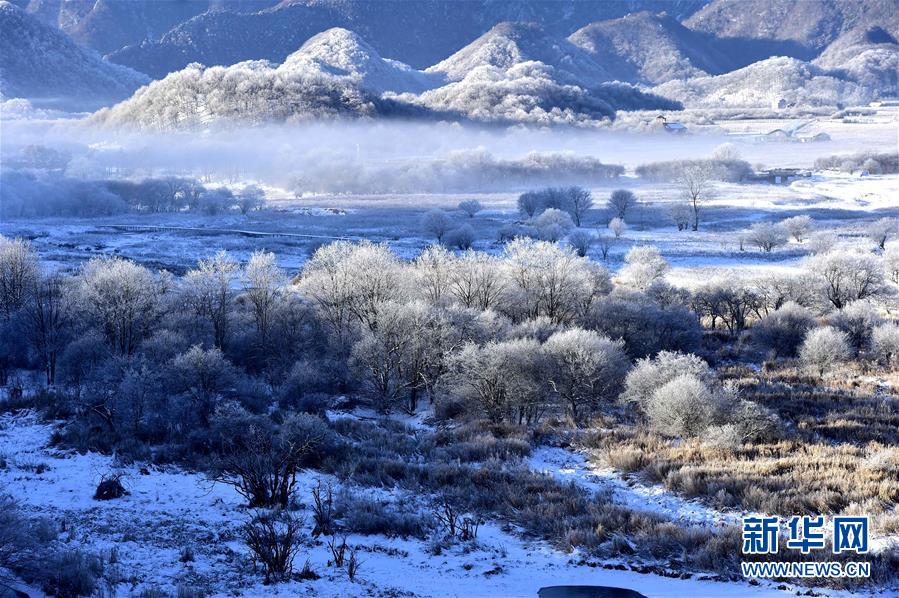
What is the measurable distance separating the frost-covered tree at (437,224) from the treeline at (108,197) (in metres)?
30.0

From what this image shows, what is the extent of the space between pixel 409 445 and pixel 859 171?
10968 cm

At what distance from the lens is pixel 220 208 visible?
9400 centimetres

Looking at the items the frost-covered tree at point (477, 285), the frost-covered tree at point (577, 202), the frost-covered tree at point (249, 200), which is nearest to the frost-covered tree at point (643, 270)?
the frost-covered tree at point (477, 285)

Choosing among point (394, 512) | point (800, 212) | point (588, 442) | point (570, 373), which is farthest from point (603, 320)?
point (800, 212)

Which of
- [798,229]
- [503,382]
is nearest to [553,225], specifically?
[798,229]

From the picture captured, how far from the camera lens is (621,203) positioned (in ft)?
278

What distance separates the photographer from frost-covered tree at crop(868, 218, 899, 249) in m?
59.4

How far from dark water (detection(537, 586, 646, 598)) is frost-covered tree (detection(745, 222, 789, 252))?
180ft

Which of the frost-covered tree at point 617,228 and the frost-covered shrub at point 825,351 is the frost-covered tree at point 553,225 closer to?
the frost-covered tree at point 617,228

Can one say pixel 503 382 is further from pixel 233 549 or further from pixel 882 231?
pixel 882 231

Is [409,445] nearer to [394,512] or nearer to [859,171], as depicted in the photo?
[394,512]

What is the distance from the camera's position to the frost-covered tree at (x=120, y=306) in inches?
1224

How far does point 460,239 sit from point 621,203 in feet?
85.8

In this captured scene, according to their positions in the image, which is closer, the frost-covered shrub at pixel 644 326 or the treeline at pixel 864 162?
the frost-covered shrub at pixel 644 326
